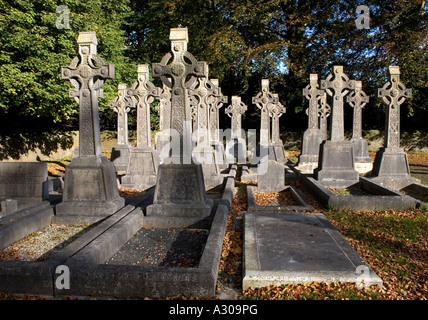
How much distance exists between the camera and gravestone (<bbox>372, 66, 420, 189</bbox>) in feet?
32.6

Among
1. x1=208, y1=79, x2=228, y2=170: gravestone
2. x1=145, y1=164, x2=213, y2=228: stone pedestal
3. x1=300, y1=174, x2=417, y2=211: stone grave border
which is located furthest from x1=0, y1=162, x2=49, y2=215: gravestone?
x1=208, y1=79, x2=228, y2=170: gravestone

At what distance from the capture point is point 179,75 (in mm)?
6281

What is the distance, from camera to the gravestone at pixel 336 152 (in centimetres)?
1007

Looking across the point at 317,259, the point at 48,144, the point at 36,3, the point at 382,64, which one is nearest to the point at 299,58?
the point at 382,64

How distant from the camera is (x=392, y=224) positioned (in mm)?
6250

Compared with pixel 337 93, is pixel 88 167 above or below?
below

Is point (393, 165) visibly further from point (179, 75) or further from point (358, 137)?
point (179, 75)

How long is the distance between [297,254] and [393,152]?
749 centimetres

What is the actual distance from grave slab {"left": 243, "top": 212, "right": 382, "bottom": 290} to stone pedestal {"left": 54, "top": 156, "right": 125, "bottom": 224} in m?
2.95

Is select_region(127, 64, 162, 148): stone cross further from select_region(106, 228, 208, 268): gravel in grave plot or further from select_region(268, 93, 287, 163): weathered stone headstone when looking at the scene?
select_region(268, 93, 287, 163): weathered stone headstone

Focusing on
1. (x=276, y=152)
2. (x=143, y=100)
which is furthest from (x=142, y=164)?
(x=276, y=152)

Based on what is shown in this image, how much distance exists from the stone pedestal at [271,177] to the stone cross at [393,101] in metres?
3.75

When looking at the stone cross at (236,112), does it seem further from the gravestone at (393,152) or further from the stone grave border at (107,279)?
the stone grave border at (107,279)

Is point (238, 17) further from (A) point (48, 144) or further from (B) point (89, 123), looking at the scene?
(B) point (89, 123)
